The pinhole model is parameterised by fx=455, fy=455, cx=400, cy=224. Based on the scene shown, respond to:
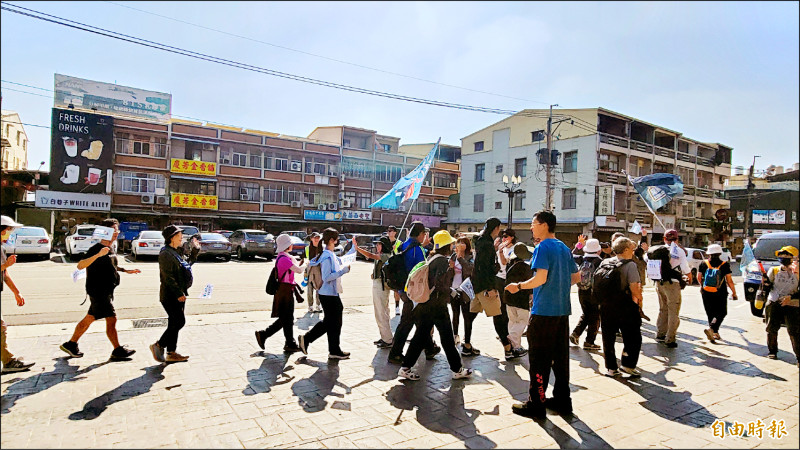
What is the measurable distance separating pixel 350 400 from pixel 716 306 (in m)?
6.39

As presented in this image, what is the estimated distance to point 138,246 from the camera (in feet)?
63.4

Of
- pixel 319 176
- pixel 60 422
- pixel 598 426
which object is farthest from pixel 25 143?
pixel 598 426

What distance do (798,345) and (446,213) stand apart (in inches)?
1605

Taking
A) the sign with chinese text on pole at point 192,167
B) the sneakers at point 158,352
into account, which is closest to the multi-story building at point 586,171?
the sign with chinese text on pole at point 192,167

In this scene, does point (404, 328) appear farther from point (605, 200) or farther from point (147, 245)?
point (605, 200)

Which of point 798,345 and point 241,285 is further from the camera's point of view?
point 241,285

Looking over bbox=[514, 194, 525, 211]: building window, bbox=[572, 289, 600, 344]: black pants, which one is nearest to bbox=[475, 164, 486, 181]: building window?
bbox=[514, 194, 525, 211]: building window

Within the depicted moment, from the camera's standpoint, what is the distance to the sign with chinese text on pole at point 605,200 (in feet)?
113

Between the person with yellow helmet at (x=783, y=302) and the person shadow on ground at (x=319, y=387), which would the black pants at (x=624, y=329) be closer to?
the person with yellow helmet at (x=783, y=302)

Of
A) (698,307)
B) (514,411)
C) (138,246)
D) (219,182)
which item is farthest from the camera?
(219,182)

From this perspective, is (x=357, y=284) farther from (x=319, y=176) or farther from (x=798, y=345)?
(x=319, y=176)

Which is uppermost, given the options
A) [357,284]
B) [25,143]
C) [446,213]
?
[25,143]

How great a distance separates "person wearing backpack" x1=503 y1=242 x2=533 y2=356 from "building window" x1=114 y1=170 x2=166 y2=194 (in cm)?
3217

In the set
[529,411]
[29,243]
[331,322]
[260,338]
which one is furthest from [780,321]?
[29,243]
